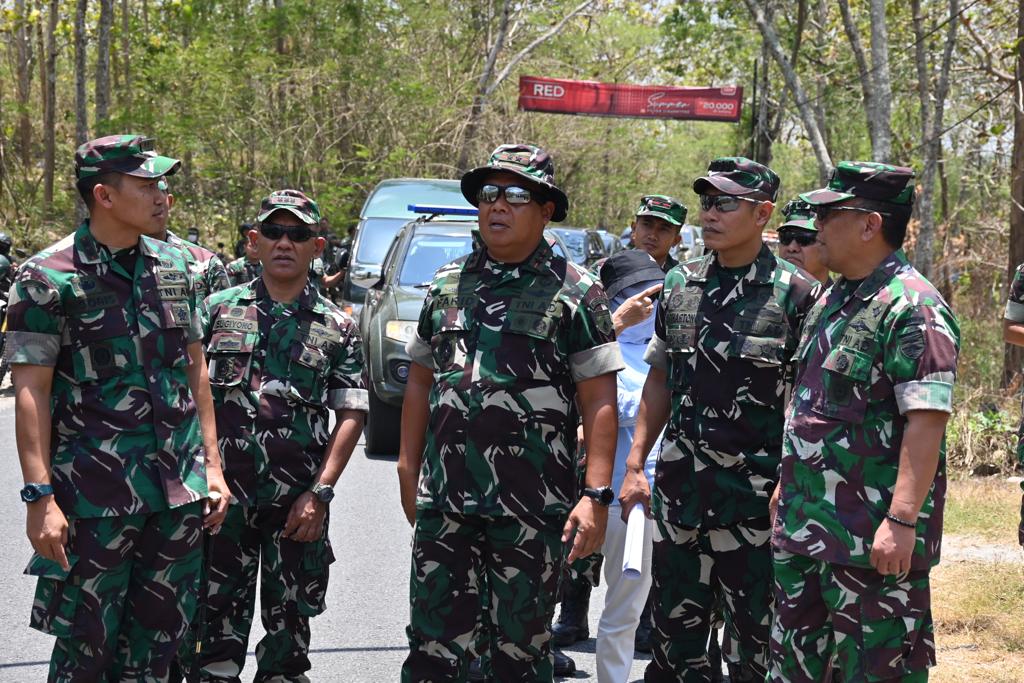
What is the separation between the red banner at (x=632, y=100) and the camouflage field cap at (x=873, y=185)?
2463 cm

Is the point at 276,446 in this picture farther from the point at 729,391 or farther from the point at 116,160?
the point at 729,391

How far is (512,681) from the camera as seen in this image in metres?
4.12

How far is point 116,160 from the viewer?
4039 mm

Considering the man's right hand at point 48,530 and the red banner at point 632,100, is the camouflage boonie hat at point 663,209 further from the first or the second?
the red banner at point 632,100

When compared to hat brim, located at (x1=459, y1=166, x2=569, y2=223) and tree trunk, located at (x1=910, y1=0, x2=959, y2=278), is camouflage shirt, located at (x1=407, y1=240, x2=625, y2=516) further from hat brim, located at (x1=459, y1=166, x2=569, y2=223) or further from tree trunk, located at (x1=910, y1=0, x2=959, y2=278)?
tree trunk, located at (x1=910, y1=0, x2=959, y2=278)

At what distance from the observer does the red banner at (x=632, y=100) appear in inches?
1118

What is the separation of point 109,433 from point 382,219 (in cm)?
1096

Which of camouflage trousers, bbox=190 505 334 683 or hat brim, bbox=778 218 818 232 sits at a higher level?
hat brim, bbox=778 218 818 232

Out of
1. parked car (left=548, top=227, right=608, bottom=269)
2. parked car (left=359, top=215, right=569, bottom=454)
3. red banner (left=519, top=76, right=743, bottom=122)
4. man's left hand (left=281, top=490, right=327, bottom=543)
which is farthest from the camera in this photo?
red banner (left=519, top=76, right=743, bottom=122)

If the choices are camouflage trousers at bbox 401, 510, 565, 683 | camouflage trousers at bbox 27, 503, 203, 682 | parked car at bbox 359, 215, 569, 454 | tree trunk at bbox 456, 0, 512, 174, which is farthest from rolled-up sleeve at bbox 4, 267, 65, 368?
tree trunk at bbox 456, 0, 512, 174

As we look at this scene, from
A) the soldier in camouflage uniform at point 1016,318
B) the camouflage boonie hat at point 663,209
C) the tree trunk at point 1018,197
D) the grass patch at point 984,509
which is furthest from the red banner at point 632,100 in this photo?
the soldier in camouflage uniform at point 1016,318

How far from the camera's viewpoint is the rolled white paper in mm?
4598

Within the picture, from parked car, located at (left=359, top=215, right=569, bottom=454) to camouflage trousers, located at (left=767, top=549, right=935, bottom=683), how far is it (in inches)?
250

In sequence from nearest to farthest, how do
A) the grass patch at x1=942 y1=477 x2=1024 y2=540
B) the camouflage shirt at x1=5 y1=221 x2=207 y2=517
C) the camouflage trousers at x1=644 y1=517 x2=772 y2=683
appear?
the camouflage shirt at x1=5 y1=221 x2=207 y2=517 → the camouflage trousers at x1=644 y1=517 x2=772 y2=683 → the grass patch at x1=942 y1=477 x2=1024 y2=540
